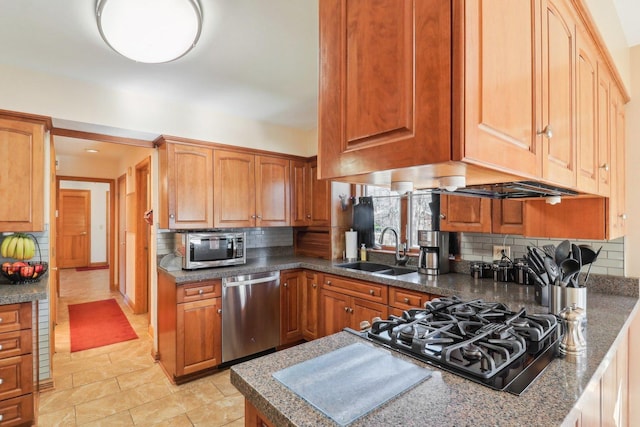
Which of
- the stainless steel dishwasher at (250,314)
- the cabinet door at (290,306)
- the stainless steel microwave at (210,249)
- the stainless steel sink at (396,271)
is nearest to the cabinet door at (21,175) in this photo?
the stainless steel microwave at (210,249)

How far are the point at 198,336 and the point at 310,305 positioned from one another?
3.70 feet

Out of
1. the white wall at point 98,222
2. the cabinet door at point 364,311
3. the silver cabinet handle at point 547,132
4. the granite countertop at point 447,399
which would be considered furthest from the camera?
the white wall at point 98,222

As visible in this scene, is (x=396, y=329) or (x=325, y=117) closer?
(x=325, y=117)

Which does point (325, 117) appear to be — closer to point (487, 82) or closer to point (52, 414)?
point (487, 82)

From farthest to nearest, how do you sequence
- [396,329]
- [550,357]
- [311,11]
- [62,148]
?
[62,148], [311,11], [396,329], [550,357]

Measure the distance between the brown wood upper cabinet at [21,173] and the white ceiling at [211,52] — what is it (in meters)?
0.30

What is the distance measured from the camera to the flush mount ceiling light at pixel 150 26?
5.64ft

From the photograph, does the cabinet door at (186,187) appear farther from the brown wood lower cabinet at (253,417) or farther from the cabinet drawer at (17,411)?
the brown wood lower cabinet at (253,417)

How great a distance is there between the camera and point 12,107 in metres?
2.41

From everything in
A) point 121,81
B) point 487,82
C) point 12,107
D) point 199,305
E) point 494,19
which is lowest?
point 199,305

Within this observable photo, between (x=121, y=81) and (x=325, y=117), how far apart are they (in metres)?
2.55

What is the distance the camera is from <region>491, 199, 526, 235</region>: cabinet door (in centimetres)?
219

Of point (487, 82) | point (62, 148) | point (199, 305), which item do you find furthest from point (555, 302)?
point (62, 148)

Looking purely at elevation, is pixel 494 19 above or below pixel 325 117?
above
